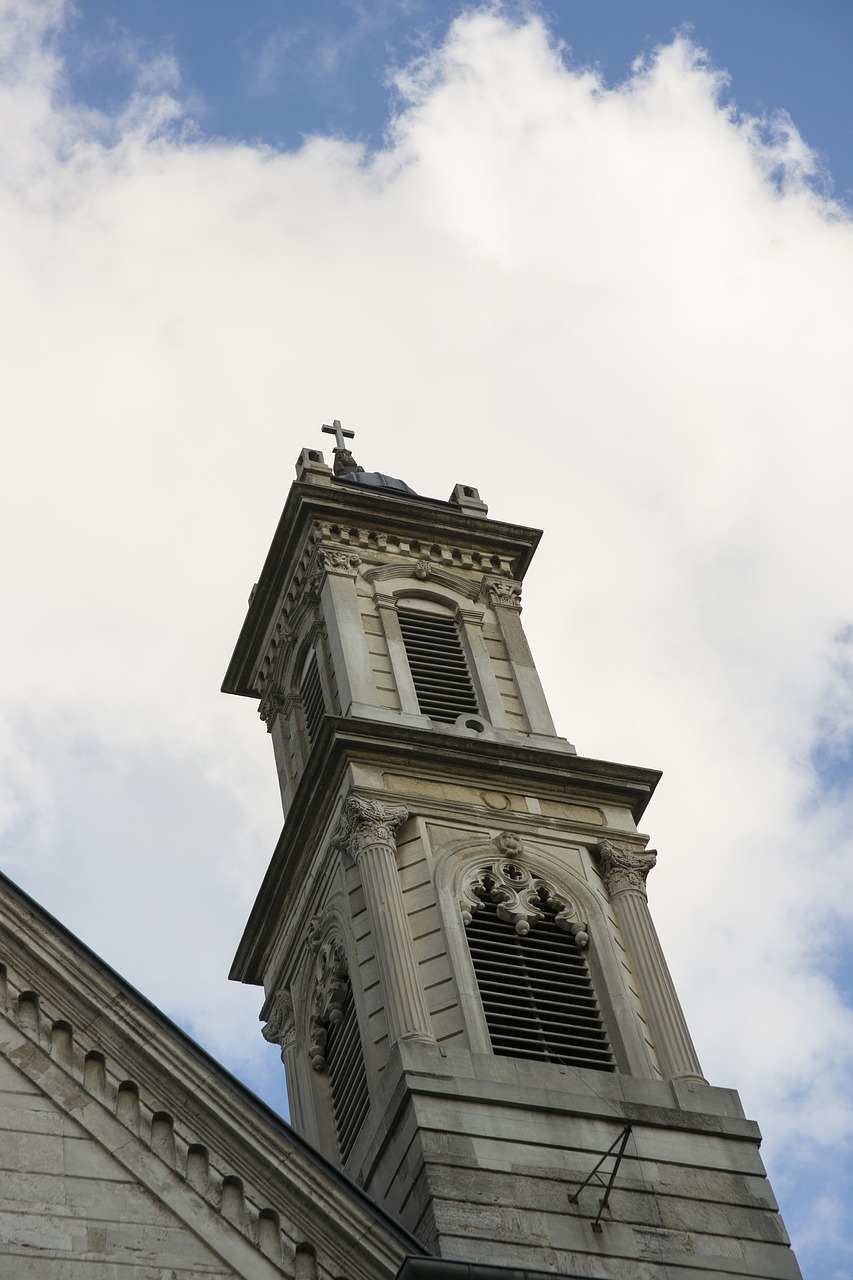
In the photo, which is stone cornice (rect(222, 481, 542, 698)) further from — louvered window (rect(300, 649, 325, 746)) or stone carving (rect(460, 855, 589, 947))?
stone carving (rect(460, 855, 589, 947))

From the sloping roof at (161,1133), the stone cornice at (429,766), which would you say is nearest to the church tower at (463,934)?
the stone cornice at (429,766)

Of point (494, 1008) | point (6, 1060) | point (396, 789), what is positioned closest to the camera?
point (6, 1060)

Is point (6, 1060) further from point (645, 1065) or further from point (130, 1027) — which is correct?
point (645, 1065)

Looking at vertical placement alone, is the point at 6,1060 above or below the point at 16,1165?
above

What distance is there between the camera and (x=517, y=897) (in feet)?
106

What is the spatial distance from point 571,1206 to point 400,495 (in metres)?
17.7

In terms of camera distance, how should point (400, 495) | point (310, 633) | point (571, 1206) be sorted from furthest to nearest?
1. point (400, 495)
2. point (310, 633)
3. point (571, 1206)

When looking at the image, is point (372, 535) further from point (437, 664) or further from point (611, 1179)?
point (611, 1179)

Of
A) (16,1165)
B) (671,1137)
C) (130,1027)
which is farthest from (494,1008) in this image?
(16,1165)

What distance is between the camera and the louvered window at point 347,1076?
30.9m

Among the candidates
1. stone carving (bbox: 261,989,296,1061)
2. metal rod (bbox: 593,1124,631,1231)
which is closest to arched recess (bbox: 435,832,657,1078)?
metal rod (bbox: 593,1124,631,1231)

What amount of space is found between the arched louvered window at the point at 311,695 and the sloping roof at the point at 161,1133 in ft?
53.5

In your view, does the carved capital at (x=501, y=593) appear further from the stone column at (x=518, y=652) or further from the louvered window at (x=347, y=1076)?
the louvered window at (x=347, y=1076)

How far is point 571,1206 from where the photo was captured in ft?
87.4
